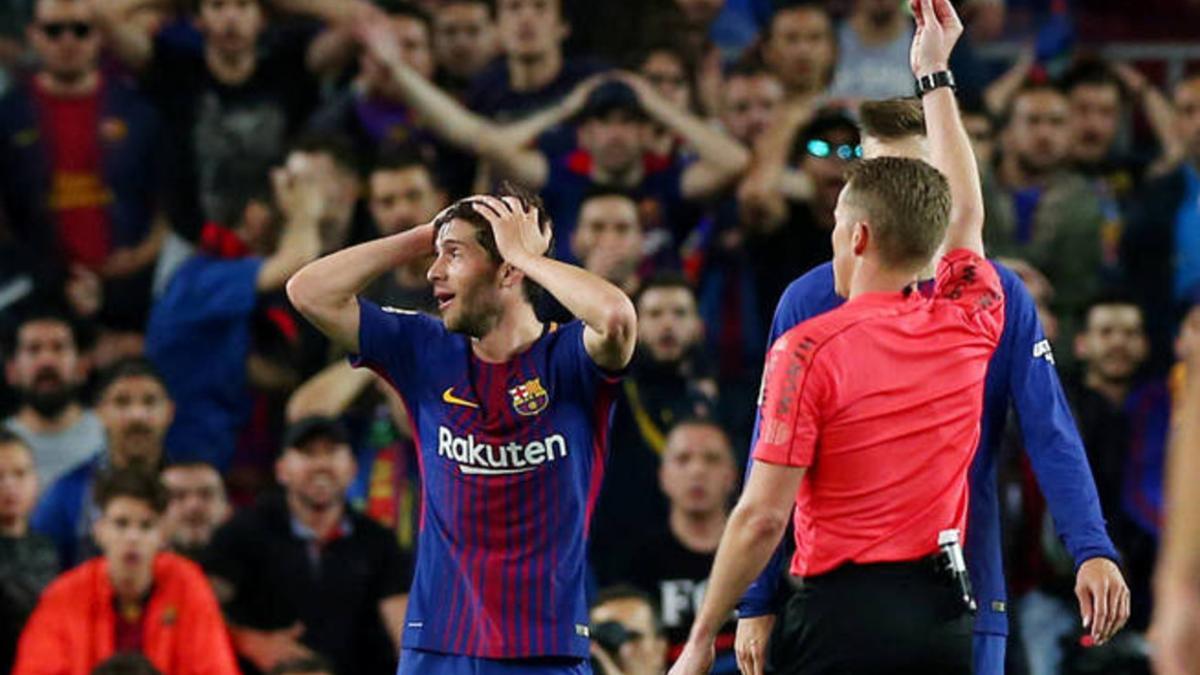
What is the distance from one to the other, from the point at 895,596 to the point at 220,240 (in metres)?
6.72

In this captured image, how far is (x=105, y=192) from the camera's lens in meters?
12.7

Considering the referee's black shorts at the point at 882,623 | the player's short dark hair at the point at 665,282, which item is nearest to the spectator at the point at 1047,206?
the player's short dark hair at the point at 665,282

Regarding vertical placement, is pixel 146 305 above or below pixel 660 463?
above

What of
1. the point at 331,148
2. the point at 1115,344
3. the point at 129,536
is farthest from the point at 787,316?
the point at 331,148

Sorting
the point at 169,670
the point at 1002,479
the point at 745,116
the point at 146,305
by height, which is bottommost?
the point at 169,670

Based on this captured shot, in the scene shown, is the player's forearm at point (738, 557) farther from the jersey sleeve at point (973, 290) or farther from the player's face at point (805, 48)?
the player's face at point (805, 48)

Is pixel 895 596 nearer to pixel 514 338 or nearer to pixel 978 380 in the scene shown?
pixel 978 380

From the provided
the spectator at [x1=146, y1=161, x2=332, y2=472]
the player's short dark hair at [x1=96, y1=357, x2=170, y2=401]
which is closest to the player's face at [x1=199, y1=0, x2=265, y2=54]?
the spectator at [x1=146, y1=161, x2=332, y2=472]

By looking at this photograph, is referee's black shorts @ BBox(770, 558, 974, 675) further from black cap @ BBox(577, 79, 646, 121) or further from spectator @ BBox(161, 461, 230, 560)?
black cap @ BBox(577, 79, 646, 121)

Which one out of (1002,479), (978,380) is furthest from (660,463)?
(978,380)

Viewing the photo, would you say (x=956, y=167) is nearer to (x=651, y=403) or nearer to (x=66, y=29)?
(x=651, y=403)

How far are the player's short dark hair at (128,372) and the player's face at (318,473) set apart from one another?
0.98 meters

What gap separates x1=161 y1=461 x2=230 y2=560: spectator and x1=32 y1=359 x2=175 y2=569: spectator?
0.51ft

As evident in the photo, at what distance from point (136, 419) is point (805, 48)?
3.84m
